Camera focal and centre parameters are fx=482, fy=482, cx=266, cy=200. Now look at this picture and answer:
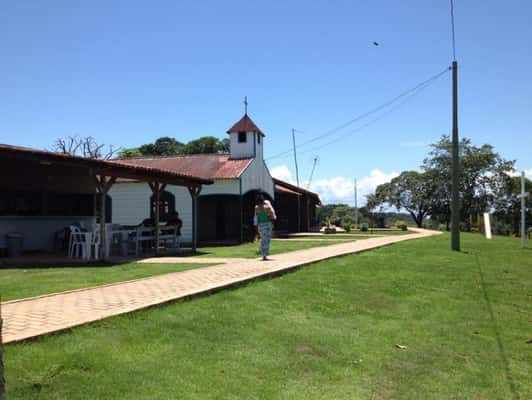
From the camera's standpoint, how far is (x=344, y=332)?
17.8 feet

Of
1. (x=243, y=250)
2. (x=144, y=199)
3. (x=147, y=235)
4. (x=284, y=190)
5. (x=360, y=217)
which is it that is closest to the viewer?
(x=147, y=235)

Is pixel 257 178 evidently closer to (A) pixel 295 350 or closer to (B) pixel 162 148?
(A) pixel 295 350

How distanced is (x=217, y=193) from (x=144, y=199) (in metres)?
→ 3.30

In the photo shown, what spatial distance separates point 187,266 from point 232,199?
12007 mm

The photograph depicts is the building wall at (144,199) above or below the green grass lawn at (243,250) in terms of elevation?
above

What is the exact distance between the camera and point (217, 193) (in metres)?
21.5

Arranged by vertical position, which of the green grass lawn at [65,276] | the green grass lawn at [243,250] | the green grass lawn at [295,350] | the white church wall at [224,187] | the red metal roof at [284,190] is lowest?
the green grass lawn at [295,350]

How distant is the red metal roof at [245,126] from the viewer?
916 inches

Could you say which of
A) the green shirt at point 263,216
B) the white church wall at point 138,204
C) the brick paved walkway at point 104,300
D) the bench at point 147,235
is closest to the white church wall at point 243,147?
the white church wall at point 138,204

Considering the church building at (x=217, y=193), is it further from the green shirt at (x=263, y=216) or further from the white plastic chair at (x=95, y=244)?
the green shirt at (x=263, y=216)

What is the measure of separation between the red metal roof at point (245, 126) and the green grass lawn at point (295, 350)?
1622 centimetres

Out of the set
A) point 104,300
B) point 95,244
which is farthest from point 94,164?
point 104,300

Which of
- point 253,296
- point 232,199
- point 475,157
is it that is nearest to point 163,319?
point 253,296

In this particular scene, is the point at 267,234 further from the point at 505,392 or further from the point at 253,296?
the point at 505,392
